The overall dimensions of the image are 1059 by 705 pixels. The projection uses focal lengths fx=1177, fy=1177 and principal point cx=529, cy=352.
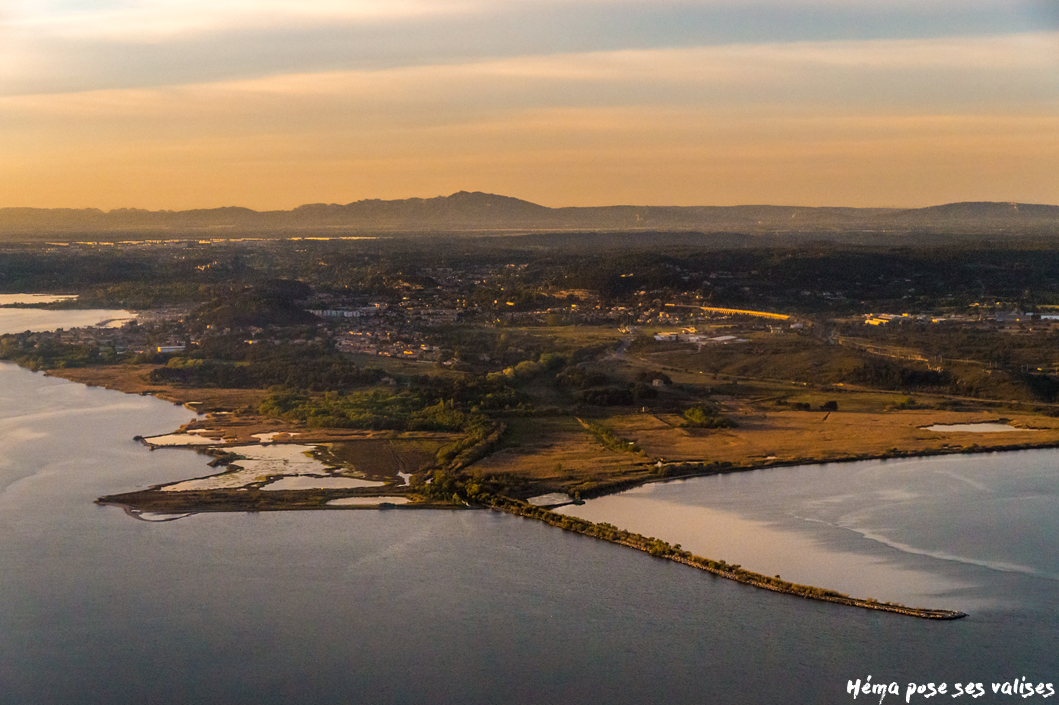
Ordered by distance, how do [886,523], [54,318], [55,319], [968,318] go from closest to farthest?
1. [886,523]
2. [968,318]
3. [55,319]
4. [54,318]

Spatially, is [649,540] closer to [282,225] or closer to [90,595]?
[90,595]

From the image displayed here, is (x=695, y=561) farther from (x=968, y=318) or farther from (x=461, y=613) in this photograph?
(x=968, y=318)

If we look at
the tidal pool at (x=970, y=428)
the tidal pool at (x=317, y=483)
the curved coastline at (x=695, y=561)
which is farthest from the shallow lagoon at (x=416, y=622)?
the tidal pool at (x=970, y=428)

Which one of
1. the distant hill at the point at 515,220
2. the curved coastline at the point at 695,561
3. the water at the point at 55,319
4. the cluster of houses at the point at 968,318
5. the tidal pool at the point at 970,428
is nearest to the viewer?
the curved coastline at the point at 695,561

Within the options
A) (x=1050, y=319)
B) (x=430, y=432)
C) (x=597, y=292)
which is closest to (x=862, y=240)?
(x=597, y=292)

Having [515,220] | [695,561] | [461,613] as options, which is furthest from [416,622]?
[515,220]

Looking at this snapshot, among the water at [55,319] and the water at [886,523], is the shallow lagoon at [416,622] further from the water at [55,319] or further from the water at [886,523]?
the water at [55,319]

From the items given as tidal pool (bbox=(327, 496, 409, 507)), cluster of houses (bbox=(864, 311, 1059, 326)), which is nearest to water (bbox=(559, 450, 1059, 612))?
tidal pool (bbox=(327, 496, 409, 507))

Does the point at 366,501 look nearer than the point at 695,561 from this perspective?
No

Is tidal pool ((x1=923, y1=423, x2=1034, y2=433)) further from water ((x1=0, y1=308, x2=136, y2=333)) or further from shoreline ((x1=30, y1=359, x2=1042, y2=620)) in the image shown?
water ((x1=0, y1=308, x2=136, y2=333))
